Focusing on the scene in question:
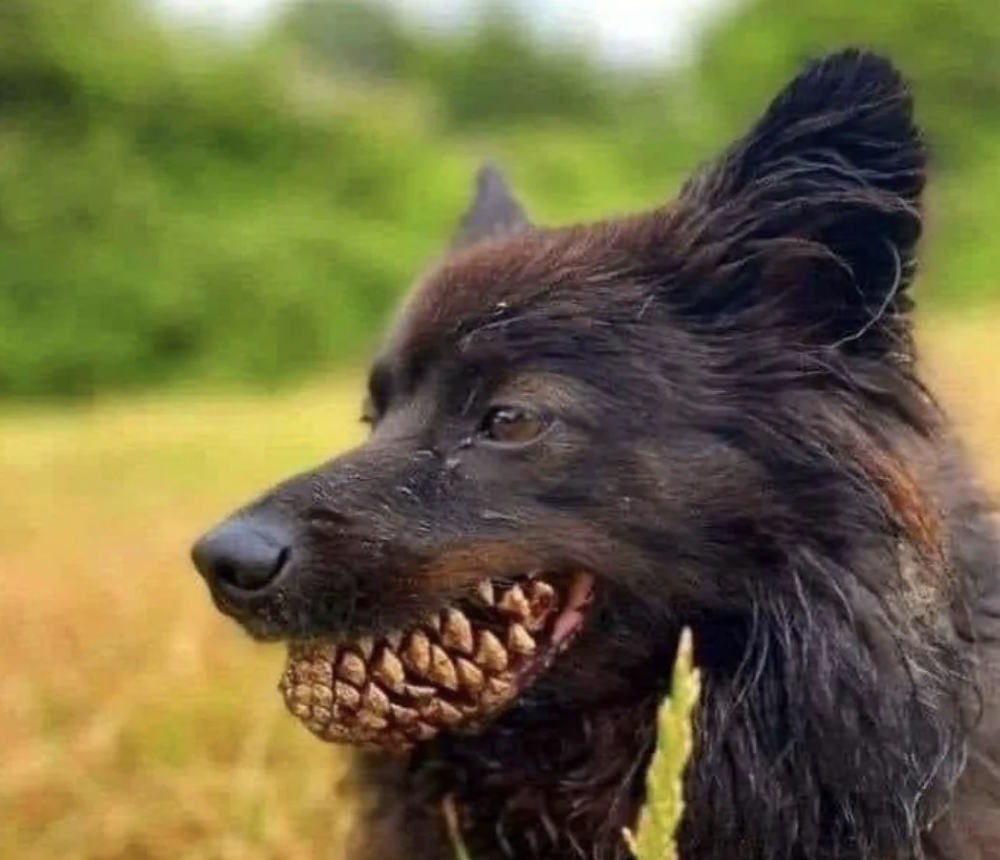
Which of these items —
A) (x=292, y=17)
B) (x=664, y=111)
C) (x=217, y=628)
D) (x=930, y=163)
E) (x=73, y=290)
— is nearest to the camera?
(x=930, y=163)

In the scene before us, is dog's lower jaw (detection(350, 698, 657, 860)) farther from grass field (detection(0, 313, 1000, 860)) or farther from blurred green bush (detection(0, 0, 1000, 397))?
blurred green bush (detection(0, 0, 1000, 397))

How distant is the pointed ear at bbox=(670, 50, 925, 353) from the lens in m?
2.62

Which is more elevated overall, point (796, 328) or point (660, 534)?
point (796, 328)

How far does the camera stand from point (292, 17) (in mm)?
44938

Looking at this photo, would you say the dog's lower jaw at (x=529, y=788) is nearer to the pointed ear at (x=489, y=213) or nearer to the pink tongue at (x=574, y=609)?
the pink tongue at (x=574, y=609)

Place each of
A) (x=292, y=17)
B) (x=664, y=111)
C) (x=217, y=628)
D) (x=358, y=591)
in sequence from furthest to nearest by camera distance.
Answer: (x=292, y=17) → (x=664, y=111) → (x=217, y=628) → (x=358, y=591)

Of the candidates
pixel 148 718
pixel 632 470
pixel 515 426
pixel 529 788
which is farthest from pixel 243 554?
pixel 148 718

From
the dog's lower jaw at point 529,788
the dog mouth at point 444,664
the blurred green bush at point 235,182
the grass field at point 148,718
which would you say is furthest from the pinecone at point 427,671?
the blurred green bush at point 235,182

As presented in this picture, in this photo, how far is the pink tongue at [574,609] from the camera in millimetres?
2580

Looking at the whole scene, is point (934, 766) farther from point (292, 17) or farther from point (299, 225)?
point (292, 17)

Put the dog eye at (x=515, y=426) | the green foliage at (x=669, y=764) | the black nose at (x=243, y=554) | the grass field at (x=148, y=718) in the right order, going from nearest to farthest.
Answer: the green foliage at (x=669, y=764)
the black nose at (x=243, y=554)
the dog eye at (x=515, y=426)
the grass field at (x=148, y=718)

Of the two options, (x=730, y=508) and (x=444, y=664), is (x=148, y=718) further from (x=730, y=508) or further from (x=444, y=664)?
(x=730, y=508)

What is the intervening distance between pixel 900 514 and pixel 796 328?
31 centimetres

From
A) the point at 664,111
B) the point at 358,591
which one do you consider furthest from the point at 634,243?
the point at 664,111
